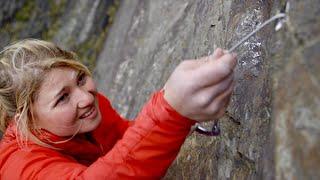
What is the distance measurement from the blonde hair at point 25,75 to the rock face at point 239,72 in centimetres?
100

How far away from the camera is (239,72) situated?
303 centimetres

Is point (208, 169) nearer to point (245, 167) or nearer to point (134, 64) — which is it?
point (245, 167)

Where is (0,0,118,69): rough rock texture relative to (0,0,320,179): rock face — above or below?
below

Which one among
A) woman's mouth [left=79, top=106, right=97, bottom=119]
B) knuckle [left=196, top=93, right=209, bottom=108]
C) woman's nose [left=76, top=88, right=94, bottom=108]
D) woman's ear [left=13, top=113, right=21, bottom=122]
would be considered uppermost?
knuckle [left=196, top=93, right=209, bottom=108]

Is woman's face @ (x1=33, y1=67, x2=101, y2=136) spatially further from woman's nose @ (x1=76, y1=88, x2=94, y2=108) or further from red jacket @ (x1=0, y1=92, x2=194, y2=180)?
red jacket @ (x1=0, y1=92, x2=194, y2=180)

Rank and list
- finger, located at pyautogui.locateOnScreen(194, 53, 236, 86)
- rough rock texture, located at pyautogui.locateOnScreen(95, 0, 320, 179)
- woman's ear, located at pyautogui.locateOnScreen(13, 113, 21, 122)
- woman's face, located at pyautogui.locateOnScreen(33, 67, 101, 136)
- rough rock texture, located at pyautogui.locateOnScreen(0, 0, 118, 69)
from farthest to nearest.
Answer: rough rock texture, located at pyautogui.locateOnScreen(0, 0, 118, 69) < woman's ear, located at pyautogui.locateOnScreen(13, 113, 21, 122) < woman's face, located at pyautogui.locateOnScreen(33, 67, 101, 136) < finger, located at pyautogui.locateOnScreen(194, 53, 236, 86) < rough rock texture, located at pyautogui.locateOnScreen(95, 0, 320, 179)

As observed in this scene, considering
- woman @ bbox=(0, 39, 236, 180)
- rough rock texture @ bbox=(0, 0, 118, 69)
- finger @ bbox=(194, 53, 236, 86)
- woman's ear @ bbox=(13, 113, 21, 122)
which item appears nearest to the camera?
finger @ bbox=(194, 53, 236, 86)

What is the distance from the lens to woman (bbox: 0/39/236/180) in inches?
88.6

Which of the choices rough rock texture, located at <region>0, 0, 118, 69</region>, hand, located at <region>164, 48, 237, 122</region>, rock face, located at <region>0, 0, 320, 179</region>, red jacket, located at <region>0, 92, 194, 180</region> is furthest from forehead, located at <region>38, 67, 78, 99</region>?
rough rock texture, located at <region>0, 0, 118, 69</region>

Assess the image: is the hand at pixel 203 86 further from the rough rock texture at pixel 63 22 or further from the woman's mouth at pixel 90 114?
the rough rock texture at pixel 63 22

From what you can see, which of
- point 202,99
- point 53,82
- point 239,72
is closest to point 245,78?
point 239,72

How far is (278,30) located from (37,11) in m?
6.56

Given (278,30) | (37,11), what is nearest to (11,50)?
(278,30)

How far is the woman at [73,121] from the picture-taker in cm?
225
